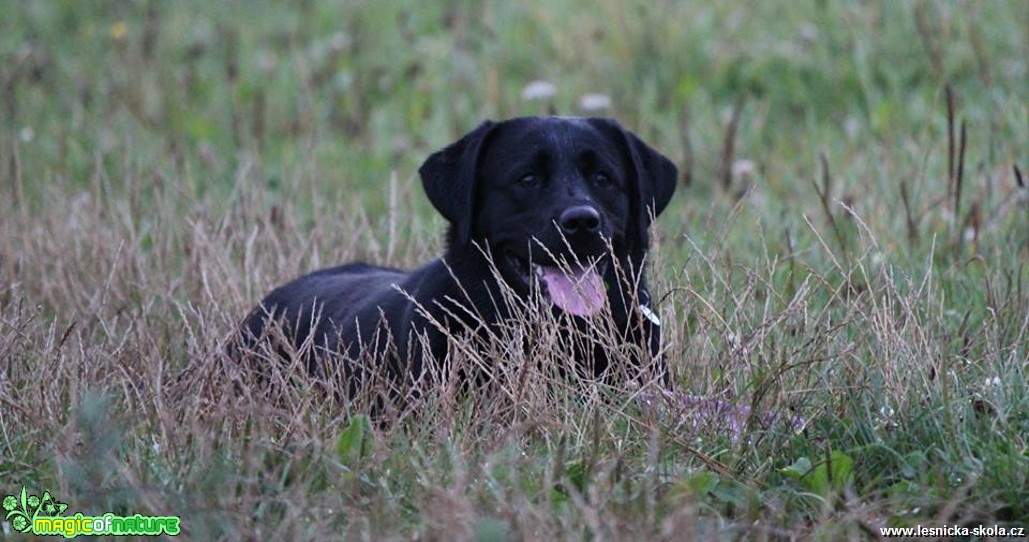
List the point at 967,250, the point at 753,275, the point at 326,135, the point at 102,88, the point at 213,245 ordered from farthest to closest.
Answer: the point at 102,88
the point at 326,135
the point at 967,250
the point at 213,245
the point at 753,275

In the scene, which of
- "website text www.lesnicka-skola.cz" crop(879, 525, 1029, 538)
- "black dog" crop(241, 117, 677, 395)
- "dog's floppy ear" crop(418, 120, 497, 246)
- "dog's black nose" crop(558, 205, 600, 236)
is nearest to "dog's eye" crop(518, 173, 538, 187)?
"black dog" crop(241, 117, 677, 395)

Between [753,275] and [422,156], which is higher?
[753,275]

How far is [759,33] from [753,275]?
20.5ft

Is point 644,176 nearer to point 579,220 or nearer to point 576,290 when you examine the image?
point 579,220

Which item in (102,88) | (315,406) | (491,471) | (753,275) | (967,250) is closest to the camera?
(491,471)

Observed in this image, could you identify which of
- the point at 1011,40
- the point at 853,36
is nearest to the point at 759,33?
the point at 853,36

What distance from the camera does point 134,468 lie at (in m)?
3.33

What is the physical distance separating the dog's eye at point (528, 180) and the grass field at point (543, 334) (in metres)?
0.47

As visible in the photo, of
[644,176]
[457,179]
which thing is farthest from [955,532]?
[457,179]

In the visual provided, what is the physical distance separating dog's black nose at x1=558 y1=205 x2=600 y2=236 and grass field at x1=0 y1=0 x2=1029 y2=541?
13.1 inches

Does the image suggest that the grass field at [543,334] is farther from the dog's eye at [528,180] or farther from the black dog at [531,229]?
the dog's eye at [528,180]

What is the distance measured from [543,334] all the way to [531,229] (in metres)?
0.63

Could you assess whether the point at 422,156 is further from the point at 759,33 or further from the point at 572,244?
the point at 572,244

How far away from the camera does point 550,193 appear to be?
4.53 meters
